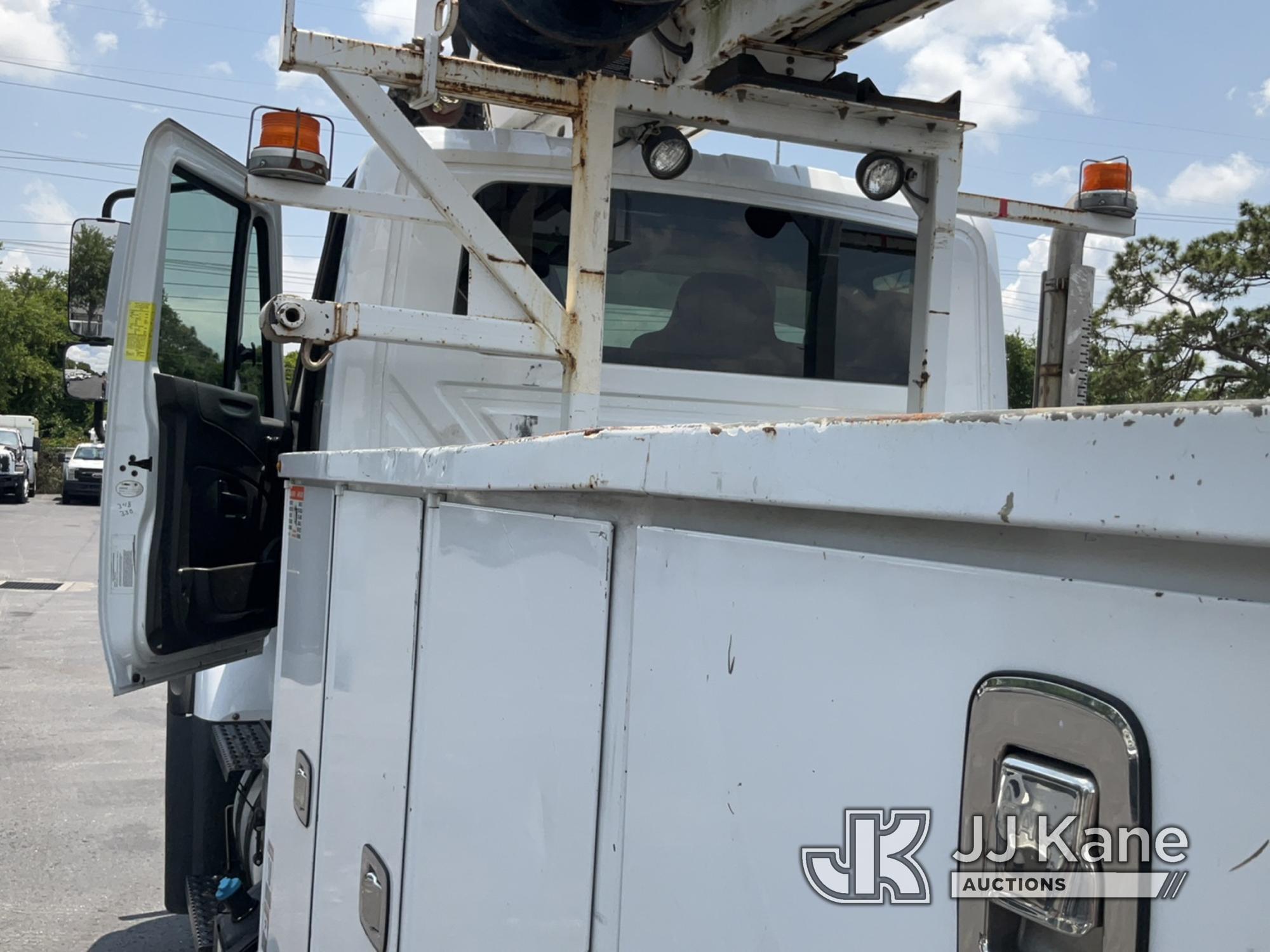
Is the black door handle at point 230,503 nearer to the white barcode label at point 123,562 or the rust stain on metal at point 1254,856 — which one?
the white barcode label at point 123,562

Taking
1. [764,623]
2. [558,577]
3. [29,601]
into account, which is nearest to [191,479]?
[558,577]

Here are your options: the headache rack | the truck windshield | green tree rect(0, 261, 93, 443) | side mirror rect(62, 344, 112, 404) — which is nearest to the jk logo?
the headache rack

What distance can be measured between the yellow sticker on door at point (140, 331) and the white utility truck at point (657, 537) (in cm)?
1

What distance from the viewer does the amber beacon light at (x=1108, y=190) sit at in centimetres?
357

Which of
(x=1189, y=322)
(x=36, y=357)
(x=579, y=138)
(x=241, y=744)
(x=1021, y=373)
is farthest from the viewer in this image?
(x=36, y=357)

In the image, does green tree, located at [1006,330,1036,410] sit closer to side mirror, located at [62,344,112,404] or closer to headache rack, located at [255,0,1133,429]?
headache rack, located at [255,0,1133,429]

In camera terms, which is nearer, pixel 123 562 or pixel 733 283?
pixel 123 562

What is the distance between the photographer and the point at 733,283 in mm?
3385

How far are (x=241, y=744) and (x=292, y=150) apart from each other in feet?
5.94

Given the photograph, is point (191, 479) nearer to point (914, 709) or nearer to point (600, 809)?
point (600, 809)

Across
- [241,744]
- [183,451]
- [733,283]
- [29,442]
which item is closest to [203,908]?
[241,744]

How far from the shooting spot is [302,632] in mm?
2389

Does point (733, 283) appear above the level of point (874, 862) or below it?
above

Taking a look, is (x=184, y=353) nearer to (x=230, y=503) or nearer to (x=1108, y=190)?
(x=230, y=503)
